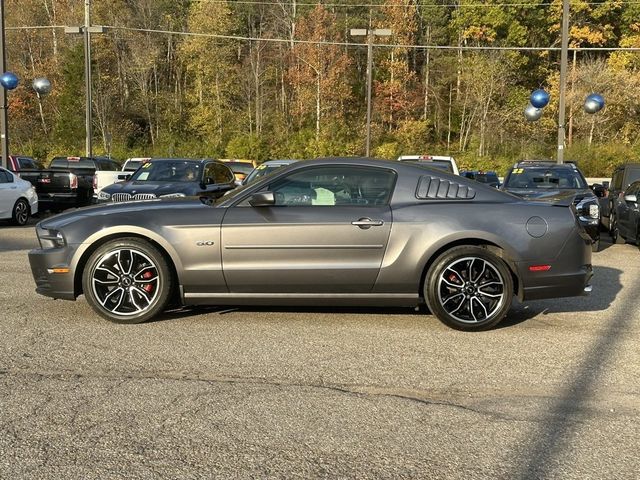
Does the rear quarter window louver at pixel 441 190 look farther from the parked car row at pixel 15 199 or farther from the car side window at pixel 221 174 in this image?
the parked car row at pixel 15 199

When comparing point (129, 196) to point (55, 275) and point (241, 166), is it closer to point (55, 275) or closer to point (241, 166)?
point (55, 275)

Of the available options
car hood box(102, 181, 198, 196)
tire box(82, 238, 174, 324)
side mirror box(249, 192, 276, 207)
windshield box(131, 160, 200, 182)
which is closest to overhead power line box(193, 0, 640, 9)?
windshield box(131, 160, 200, 182)

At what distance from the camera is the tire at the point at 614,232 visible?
566 inches

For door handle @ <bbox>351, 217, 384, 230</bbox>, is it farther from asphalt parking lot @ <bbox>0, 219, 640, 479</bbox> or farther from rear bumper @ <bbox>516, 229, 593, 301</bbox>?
Answer: rear bumper @ <bbox>516, 229, 593, 301</bbox>

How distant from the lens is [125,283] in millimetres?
6367

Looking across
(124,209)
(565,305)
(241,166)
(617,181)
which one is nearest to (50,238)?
(124,209)

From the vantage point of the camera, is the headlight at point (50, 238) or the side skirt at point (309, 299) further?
the headlight at point (50, 238)

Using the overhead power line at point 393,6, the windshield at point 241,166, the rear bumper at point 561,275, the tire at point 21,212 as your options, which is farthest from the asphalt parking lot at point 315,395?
the overhead power line at point 393,6

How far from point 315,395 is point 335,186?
7.98 ft

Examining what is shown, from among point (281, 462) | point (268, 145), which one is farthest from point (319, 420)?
point (268, 145)

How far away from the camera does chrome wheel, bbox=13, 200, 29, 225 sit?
52.2ft

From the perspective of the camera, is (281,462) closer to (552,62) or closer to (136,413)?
(136,413)

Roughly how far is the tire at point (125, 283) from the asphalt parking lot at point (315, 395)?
0.53 feet

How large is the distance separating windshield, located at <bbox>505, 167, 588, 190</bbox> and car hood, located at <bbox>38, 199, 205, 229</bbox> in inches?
348
